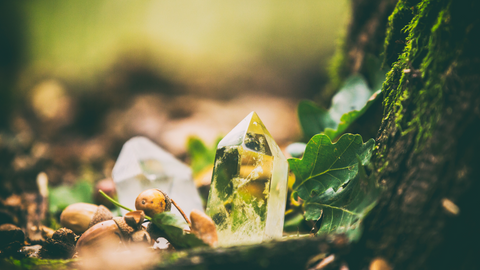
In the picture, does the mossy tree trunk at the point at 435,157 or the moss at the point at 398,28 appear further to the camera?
the moss at the point at 398,28

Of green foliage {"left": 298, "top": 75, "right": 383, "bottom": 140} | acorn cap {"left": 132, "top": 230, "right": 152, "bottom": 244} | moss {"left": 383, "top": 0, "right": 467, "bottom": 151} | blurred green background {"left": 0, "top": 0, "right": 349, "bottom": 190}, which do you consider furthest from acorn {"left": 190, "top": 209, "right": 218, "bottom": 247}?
blurred green background {"left": 0, "top": 0, "right": 349, "bottom": 190}

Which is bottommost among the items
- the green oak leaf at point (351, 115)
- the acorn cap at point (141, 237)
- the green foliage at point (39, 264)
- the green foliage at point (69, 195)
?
the green foliage at point (69, 195)

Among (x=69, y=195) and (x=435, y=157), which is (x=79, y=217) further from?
(x=435, y=157)

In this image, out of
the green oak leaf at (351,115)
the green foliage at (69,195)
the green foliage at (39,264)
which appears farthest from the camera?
the green foliage at (69,195)

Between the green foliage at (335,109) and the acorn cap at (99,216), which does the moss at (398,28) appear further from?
the acorn cap at (99,216)

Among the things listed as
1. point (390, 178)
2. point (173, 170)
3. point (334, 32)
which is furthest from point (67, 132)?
point (334, 32)

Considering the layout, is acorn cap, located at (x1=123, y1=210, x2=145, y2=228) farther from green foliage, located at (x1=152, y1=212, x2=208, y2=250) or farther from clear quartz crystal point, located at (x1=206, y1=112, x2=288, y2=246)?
clear quartz crystal point, located at (x1=206, y1=112, x2=288, y2=246)

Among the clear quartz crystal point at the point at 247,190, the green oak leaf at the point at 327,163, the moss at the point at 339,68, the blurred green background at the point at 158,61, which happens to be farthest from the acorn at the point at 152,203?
the blurred green background at the point at 158,61
